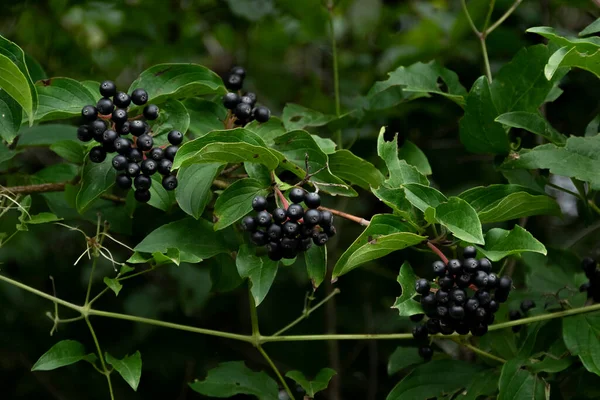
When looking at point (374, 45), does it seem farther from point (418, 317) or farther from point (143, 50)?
point (418, 317)

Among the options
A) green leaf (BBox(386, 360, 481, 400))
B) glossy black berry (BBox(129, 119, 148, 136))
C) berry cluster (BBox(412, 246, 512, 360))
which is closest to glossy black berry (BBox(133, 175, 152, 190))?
glossy black berry (BBox(129, 119, 148, 136))

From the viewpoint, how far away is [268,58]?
4012 millimetres

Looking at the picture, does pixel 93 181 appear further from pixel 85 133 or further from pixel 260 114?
pixel 260 114

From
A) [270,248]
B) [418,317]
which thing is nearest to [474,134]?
[418,317]

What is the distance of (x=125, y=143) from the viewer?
1.69 m

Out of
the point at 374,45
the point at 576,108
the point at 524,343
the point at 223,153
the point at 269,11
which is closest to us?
the point at 223,153

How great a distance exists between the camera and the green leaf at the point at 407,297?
1.64m

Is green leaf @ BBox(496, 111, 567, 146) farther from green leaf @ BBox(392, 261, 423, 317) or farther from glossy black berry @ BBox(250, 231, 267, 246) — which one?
glossy black berry @ BBox(250, 231, 267, 246)

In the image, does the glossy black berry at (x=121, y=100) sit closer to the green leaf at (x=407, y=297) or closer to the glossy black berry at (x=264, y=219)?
the glossy black berry at (x=264, y=219)

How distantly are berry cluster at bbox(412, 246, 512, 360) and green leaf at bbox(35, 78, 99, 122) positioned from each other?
93 centimetres

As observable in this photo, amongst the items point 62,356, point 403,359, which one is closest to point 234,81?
point 62,356

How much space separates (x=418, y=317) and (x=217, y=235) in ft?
1.80

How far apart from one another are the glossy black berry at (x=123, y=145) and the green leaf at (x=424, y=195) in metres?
0.65

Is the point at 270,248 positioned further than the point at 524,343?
No
